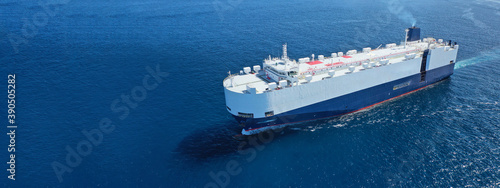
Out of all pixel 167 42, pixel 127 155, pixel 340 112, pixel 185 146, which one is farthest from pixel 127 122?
pixel 167 42

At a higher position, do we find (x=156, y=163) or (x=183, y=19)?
(x=183, y=19)

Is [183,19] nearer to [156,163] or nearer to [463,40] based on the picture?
[156,163]
